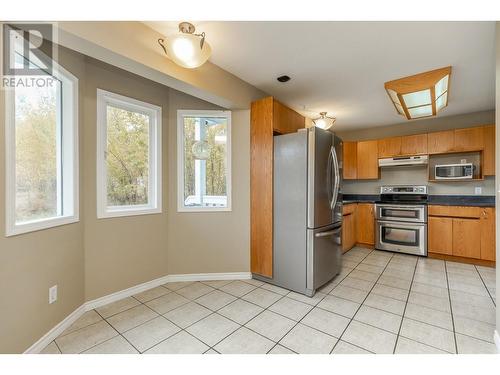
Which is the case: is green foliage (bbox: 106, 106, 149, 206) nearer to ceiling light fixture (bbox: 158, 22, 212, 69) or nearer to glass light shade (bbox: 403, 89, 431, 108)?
ceiling light fixture (bbox: 158, 22, 212, 69)

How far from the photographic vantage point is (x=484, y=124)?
375cm

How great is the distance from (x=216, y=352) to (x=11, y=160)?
6.17 ft

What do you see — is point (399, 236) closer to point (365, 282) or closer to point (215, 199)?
point (365, 282)

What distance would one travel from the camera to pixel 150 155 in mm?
2646

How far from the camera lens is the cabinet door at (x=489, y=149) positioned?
341 cm

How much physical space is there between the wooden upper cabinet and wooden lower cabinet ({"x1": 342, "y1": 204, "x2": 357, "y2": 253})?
1911mm

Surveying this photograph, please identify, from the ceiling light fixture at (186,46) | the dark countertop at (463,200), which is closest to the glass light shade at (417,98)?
the dark countertop at (463,200)

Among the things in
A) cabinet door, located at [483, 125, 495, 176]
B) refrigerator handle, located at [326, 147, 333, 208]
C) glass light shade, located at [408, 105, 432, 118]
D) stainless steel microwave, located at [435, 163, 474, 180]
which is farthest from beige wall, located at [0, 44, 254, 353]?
cabinet door, located at [483, 125, 495, 176]

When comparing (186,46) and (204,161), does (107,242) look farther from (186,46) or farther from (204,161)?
(186,46)

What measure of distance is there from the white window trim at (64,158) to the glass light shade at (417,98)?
12.0 ft

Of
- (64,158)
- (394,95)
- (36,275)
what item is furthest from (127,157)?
(394,95)

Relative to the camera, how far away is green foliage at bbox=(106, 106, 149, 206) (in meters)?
2.33

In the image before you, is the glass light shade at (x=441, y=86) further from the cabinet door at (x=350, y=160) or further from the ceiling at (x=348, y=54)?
the cabinet door at (x=350, y=160)
